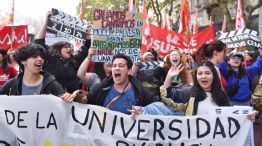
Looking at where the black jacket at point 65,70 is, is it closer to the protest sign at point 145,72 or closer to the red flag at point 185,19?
the protest sign at point 145,72

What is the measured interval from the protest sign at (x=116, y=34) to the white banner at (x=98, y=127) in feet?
4.65

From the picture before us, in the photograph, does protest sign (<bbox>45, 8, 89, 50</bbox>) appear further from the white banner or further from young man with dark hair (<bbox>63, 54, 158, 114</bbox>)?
the white banner

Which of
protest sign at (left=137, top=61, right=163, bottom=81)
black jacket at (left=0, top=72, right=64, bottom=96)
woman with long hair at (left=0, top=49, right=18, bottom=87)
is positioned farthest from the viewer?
woman with long hair at (left=0, top=49, right=18, bottom=87)

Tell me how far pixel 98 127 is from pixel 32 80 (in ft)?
2.63

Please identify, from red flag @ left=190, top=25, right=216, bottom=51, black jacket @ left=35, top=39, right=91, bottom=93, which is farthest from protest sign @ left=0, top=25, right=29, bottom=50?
black jacket @ left=35, top=39, right=91, bottom=93

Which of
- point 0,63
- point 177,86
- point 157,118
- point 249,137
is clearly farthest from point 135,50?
point 0,63

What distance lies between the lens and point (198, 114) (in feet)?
14.4

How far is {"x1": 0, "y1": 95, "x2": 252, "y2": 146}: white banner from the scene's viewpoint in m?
4.36

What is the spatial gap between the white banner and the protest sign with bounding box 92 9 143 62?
1.42 meters

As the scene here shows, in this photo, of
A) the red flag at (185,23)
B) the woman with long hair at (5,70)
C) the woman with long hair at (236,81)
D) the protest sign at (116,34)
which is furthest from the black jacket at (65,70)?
the red flag at (185,23)

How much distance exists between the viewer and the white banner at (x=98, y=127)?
4363mm

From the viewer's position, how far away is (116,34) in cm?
599

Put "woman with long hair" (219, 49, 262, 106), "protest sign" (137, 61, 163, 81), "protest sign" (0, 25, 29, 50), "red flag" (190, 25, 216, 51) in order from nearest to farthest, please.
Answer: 1. "protest sign" (137, 61, 163, 81)
2. "woman with long hair" (219, 49, 262, 106)
3. "protest sign" (0, 25, 29, 50)
4. "red flag" (190, 25, 216, 51)

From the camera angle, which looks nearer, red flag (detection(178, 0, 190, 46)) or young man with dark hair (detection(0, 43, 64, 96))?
young man with dark hair (detection(0, 43, 64, 96))
